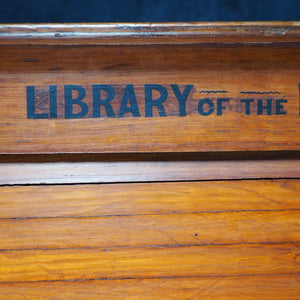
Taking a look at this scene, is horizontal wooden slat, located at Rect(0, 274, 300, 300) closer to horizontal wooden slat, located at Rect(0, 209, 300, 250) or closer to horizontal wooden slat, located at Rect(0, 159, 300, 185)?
horizontal wooden slat, located at Rect(0, 209, 300, 250)

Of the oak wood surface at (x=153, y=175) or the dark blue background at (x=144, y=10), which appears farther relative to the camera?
the dark blue background at (x=144, y=10)

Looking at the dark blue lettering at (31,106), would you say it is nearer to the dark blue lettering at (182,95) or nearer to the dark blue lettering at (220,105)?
the dark blue lettering at (182,95)

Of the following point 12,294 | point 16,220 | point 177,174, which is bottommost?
point 12,294

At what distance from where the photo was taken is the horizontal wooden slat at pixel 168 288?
929 mm

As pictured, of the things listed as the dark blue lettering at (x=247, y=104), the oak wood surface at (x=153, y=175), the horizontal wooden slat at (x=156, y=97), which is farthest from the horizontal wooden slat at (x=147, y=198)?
the dark blue lettering at (x=247, y=104)

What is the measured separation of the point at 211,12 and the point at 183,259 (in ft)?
3.48

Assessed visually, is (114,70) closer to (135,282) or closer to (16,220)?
(16,220)

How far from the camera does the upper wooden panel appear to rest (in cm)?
90

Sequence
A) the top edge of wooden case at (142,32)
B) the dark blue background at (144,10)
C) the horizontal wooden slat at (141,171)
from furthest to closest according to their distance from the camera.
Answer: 1. the dark blue background at (144,10)
2. the horizontal wooden slat at (141,171)
3. the top edge of wooden case at (142,32)

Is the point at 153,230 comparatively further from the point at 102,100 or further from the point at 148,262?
the point at 102,100

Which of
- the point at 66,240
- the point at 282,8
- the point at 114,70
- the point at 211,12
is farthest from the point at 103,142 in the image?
the point at 282,8

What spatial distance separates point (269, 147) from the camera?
37.4 inches

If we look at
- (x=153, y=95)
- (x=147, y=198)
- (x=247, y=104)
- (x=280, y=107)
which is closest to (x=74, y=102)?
(x=153, y=95)

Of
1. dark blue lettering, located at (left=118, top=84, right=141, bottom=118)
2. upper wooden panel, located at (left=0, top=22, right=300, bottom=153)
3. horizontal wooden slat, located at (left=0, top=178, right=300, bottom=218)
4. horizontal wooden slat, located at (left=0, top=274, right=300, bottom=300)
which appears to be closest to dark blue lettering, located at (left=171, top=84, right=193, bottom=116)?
upper wooden panel, located at (left=0, top=22, right=300, bottom=153)
